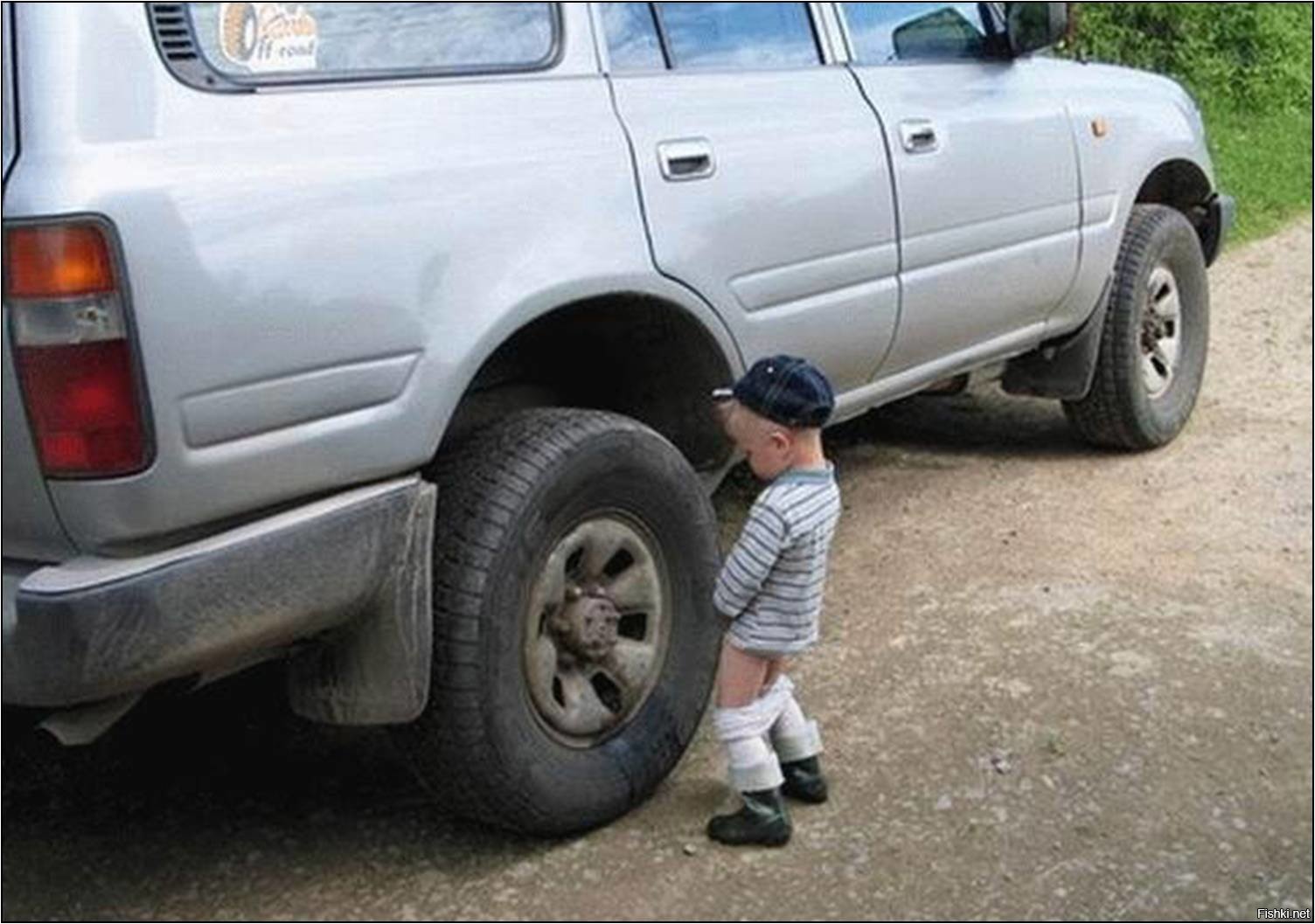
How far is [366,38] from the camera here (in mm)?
3238

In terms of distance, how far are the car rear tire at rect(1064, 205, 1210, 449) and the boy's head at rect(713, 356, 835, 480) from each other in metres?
2.56

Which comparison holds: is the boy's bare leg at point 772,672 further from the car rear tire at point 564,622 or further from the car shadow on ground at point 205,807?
the car shadow on ground at point 205,807

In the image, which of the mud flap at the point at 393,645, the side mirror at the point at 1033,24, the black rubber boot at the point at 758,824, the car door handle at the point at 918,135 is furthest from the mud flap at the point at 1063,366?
the mud flap at the point at 393,645

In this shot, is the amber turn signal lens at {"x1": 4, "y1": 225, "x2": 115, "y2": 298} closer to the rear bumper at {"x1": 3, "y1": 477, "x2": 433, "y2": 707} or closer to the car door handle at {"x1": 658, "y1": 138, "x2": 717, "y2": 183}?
the rear bumper at {"x1": 3, "y1": 477, "x2": 433, "y2": 707}

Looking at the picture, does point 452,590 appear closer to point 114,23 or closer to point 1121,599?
point 114,23

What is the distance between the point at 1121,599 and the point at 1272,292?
15.6 feet

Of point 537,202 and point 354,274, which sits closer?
point 354,274

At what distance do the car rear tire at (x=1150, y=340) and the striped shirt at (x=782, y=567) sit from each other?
2.53 meters

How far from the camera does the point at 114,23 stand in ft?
9.16

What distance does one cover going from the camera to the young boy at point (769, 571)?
3434 millimetres

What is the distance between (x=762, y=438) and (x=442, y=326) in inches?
26.5

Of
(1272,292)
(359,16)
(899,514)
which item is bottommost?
(1272,292)

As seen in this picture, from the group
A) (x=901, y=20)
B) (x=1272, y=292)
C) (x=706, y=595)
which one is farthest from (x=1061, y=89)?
(x=1272, y=292)

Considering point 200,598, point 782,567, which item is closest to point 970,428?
point 782,567
